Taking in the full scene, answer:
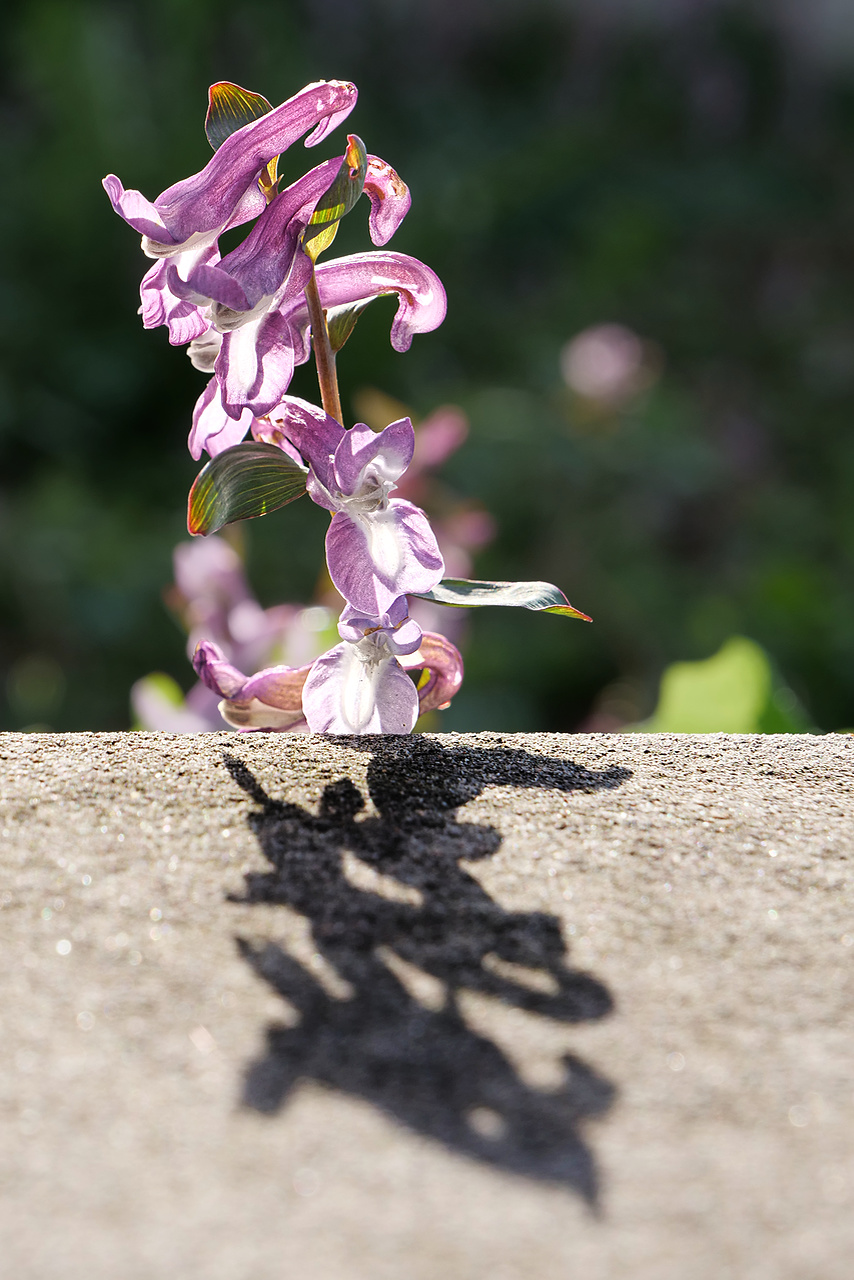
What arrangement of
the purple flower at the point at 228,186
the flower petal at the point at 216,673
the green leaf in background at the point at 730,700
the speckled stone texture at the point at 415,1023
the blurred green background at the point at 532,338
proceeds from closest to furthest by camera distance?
the speckled stone texture at the point at 415,1023 < the purple flower at the point at 228,186 < the flower petal at the point at 216,673 < the green leaf in background at the point at 730,700 < the blurred green background at the point at 532,338

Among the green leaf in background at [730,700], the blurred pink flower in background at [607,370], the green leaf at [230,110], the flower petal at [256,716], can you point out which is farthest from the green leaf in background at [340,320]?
the blurred pink flower in background at [607,370]

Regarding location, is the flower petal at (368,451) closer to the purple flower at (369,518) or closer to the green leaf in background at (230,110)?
the purple flower at (369,518)

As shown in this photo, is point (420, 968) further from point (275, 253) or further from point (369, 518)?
point (275, 253)

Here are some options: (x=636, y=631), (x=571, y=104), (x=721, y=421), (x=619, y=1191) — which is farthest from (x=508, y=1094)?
(x=571, y=104)

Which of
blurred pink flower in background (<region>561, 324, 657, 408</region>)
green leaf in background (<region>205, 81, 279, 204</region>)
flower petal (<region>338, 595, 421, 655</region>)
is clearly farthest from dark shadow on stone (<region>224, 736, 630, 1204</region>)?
blurred pink flower in background (<region>561, 324, 657, 408</region>)

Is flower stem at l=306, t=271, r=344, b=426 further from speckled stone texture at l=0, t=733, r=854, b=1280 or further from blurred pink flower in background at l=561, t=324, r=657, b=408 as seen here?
blurred pink flower in background at l=561, t=324, r=657, b=408

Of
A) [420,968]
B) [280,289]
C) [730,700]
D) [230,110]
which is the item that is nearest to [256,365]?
[280,289]

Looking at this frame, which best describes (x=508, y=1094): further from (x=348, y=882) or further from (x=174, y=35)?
(x=174, y=35)

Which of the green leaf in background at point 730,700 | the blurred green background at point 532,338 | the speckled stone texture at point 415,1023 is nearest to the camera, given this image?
the speckled stone texture at point 415,1023
